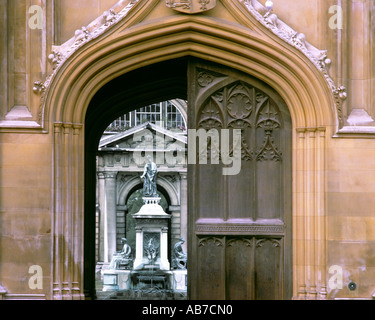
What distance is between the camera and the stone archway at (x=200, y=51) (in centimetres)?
1137

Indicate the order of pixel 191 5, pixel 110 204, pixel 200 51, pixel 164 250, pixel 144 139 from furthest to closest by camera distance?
pixel 144 139, pixel 110 204, pixel 164 250, pixel 200 51, pixel 191 5

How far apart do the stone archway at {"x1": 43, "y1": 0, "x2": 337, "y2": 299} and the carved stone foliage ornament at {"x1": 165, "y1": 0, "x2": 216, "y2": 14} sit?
100 mm

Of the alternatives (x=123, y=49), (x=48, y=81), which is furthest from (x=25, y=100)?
(x=123, y=49)

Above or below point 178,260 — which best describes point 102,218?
above

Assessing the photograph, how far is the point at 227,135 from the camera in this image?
39.0 ft

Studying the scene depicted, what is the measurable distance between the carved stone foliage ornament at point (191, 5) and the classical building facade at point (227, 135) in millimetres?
24

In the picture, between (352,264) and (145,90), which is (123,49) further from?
(352,264)

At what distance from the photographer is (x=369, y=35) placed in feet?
38.1

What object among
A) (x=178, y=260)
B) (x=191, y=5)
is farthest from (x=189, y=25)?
(x=178, y=260)

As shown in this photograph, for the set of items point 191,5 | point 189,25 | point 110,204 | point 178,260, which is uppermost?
point 191,5

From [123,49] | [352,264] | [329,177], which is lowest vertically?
[352,264]

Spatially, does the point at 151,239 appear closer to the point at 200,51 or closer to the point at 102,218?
the point at 102,218

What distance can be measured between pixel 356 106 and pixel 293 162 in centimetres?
103

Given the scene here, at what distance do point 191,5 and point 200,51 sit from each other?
2.02ft
